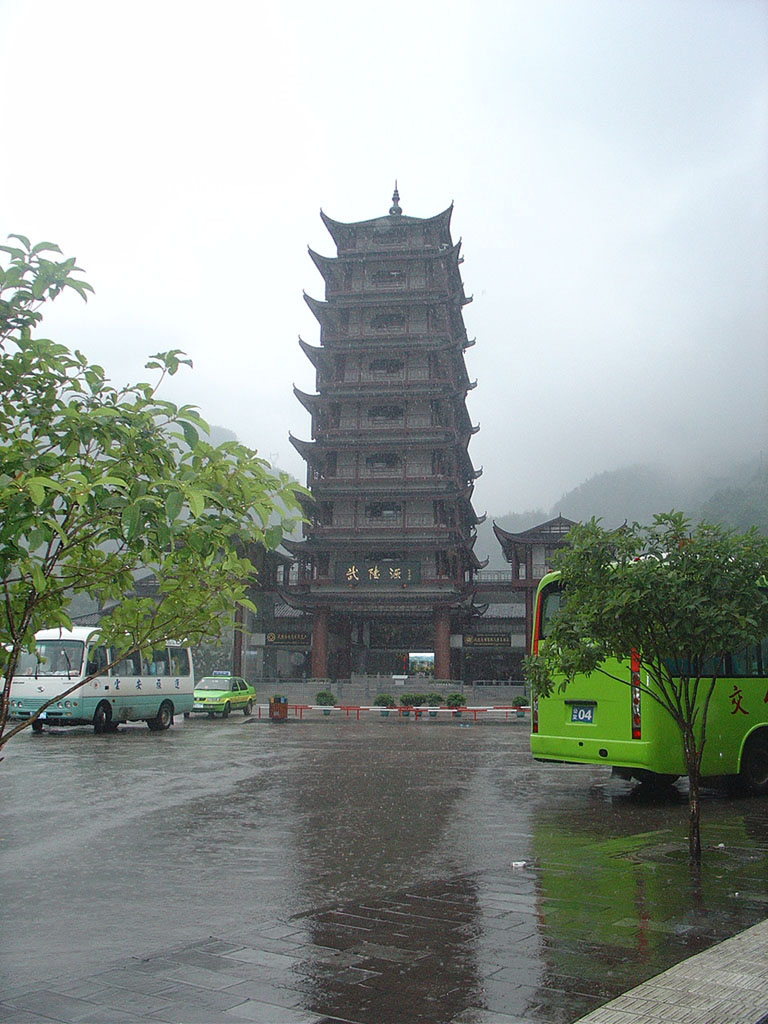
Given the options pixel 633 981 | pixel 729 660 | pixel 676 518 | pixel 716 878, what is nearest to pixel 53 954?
pixel 633 981

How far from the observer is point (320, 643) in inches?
1884

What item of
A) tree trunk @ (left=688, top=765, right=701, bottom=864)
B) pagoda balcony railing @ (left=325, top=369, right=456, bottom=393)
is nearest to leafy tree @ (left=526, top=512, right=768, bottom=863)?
tree trunk @ (left=688, top=765, right=701, bottom=864)

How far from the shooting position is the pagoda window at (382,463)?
4953 centimetres

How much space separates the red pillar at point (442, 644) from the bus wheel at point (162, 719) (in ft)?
78.7

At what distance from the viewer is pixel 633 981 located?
13.9 feet

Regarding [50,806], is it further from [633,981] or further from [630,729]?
[633,981]

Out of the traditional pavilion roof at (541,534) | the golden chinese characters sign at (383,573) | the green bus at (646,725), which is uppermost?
the traditional pavilion roof at (541,534)

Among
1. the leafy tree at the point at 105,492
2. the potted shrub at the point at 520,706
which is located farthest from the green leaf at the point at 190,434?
the potted shrub at the point at 520,706

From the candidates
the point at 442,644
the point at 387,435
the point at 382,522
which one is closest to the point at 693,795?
the point at 442,644

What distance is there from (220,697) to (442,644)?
18294mm

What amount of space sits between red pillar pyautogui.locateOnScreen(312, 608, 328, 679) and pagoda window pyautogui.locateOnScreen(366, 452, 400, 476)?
26.8 feet

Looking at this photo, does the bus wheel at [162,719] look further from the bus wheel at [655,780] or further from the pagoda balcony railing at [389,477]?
the pagoda balcony railing at [389,477]

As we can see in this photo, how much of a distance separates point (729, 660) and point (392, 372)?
135 feet

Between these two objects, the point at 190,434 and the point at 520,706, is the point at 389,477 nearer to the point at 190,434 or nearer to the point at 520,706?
the point at 520,706
